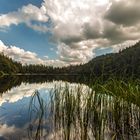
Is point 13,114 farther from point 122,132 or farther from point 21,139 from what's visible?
point 122,132

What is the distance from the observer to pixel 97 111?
10.6 m

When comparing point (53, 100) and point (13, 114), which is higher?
point (53, 100)

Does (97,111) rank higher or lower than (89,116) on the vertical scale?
higher

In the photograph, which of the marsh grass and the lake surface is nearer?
the lake surface

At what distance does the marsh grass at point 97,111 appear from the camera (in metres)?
10.9

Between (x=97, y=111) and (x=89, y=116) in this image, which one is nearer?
(x=97, y=111)

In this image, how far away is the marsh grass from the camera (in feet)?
35.8

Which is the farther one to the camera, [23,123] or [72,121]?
[23,123]

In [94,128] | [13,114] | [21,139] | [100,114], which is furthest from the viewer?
[13,114]

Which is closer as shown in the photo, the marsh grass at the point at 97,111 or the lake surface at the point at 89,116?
the lake surface at the point at 89,116

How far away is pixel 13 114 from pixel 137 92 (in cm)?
1250

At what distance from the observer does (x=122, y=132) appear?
1165 centimetres

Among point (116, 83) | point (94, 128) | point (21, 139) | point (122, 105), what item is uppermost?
point (116, 83)

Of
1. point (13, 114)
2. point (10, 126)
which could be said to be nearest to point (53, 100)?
point (10, 126)
